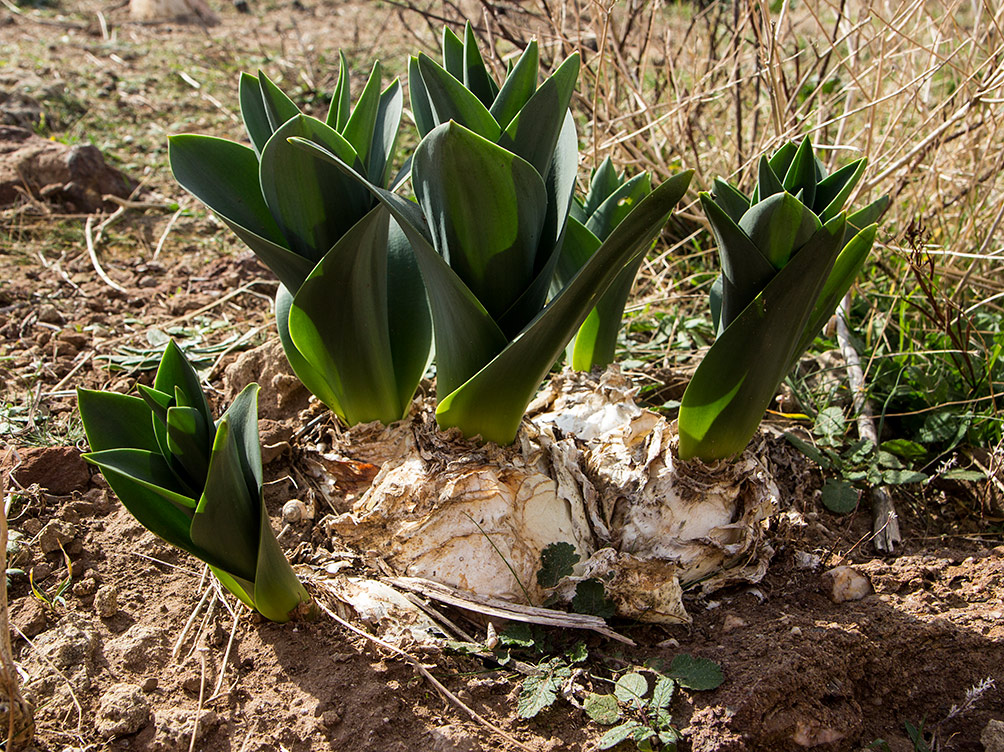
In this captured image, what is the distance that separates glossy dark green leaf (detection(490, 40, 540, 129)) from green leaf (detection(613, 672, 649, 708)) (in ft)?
2.95

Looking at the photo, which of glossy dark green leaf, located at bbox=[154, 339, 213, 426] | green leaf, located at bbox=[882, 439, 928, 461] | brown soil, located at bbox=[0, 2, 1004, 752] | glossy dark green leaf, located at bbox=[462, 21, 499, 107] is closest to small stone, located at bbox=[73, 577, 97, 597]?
brown soil, located at bbox=[0, 2, 1004, 752]

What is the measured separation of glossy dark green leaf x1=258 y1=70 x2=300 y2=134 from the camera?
1.35 meters

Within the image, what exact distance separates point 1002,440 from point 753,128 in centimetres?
127

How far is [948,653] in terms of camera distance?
4.79 feet

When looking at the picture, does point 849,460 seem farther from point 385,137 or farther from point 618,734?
point 385,137

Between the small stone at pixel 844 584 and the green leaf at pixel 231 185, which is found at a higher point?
the green leaf at pixel 231 185

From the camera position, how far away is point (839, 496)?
182 cm

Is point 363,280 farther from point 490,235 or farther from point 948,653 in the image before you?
point 948,653

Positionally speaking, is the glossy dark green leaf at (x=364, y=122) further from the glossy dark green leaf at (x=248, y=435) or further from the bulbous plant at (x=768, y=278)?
the bulbous plant at (x=768, y=278)

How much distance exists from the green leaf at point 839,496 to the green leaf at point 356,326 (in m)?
0.94

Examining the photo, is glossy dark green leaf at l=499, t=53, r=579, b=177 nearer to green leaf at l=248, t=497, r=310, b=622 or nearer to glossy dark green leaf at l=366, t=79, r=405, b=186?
glossy dark green leaf at l=366, t=79, r=405, b=186

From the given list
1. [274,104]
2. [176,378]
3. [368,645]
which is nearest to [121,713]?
[368,645]

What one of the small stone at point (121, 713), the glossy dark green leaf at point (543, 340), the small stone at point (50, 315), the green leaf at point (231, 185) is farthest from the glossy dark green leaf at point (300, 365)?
the small stone at point (50, 315)

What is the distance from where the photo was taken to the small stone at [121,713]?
1251mm
